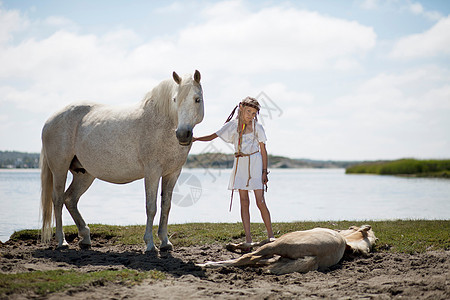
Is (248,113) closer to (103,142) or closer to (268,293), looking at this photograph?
(103,142)

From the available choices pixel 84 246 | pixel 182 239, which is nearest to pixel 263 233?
pixel 182 239

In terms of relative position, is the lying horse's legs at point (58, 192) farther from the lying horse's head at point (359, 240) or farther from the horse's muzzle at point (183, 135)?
the lying horse's head at point (359, 240)

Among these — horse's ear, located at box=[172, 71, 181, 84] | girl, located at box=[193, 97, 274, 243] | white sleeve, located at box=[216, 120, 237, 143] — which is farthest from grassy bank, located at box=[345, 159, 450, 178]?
horse's ear, located at box=[172, 71, 181, 84]

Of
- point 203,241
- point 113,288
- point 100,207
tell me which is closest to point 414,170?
point 100,207

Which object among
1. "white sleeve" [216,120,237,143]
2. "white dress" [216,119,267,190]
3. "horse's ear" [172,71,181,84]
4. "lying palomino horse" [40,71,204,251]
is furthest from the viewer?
"white sleeve" [216,120,237,143]

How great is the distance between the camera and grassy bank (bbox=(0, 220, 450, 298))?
11.4 ft

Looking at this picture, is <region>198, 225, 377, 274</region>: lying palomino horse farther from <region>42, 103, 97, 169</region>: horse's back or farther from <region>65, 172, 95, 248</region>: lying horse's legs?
<region>42, 103, 97, 169</region>: horse's back

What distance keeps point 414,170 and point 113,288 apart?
141ft

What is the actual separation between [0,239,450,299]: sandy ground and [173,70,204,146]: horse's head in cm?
150

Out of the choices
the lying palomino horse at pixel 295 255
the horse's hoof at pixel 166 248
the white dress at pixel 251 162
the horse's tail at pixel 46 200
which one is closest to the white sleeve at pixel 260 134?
the white dress at pixel 251 162

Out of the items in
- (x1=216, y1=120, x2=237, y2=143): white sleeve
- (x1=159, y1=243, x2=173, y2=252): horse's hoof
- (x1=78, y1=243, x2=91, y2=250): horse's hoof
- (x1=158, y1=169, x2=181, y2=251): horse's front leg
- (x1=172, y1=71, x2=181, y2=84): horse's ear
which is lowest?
(x1=78, y1=243, x2=91, y2=250): horse's hoof

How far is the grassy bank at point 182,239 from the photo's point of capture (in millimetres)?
3479

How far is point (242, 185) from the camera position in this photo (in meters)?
5.36

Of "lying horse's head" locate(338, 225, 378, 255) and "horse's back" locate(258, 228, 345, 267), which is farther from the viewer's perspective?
"lying horse's head" locate(338, 225, 378, 255)
